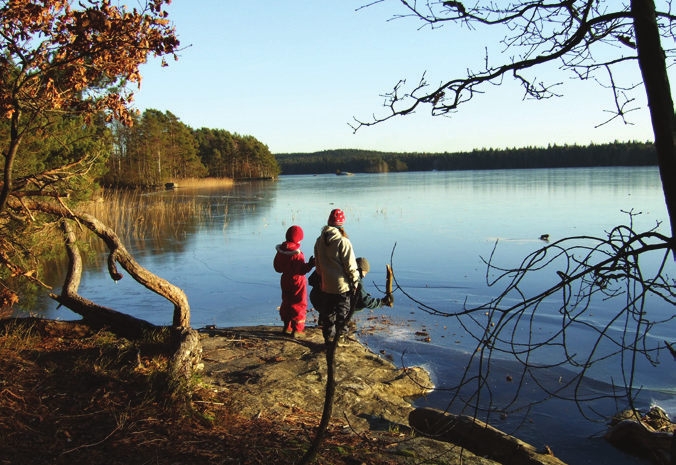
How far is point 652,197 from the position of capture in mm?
30484

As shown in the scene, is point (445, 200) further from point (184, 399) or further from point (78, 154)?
point (184, 399)

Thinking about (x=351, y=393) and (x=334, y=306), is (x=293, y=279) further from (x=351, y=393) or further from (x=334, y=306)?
(x=351, y=393)

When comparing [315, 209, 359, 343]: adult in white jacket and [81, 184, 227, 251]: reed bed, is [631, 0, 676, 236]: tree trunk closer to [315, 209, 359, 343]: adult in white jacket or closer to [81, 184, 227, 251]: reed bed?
[315, 209, 359, 343]: adult in white jacket

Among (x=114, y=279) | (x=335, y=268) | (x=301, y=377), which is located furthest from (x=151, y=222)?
(x=301, y=377)

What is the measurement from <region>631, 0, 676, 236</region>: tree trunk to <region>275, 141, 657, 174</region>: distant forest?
9205 centimetres

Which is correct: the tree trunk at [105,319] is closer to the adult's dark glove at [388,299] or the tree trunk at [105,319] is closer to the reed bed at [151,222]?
the adult's dark glove at [388,299]

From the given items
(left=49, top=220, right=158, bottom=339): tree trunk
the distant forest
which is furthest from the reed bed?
the distant forest

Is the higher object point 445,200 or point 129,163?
point 129,163

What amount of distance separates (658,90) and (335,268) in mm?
Result: 4544

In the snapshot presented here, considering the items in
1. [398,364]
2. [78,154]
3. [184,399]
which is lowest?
[398,364]

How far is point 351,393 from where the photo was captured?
5.71 m

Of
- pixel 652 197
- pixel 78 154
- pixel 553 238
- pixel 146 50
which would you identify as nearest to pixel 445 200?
pixel 652 197

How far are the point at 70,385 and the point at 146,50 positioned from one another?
3212mm

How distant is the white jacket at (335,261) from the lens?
260 inches
